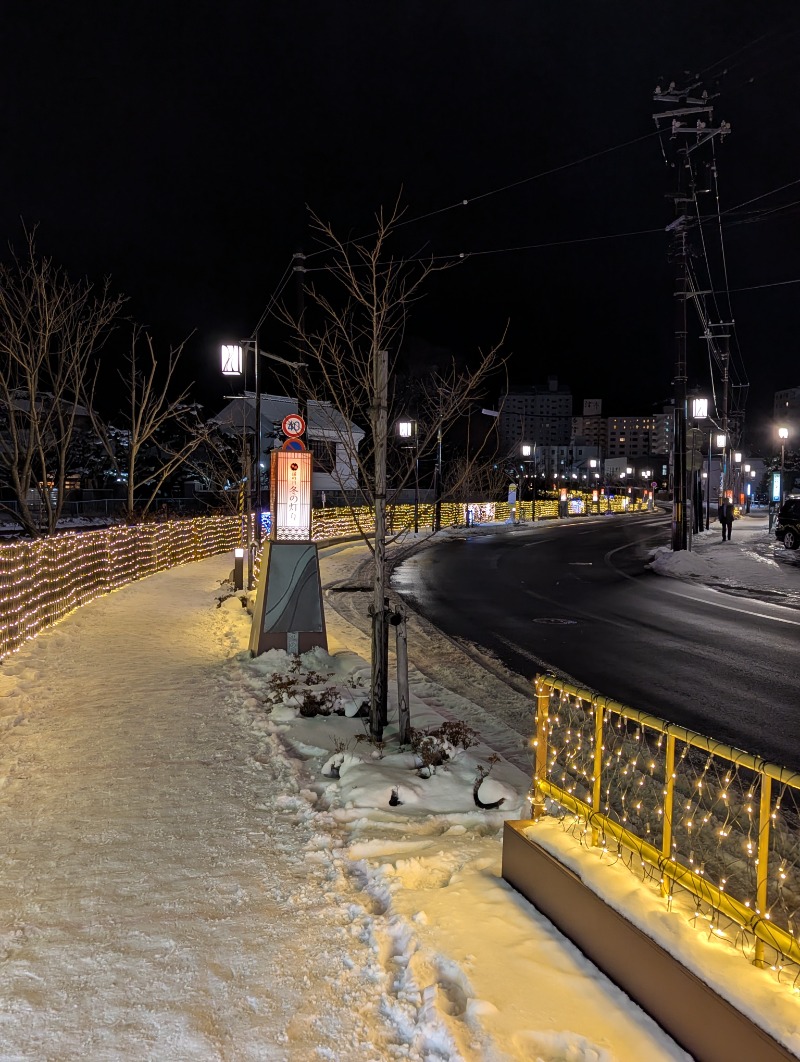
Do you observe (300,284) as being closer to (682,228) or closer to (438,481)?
(682,228)

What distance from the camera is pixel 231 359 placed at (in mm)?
19359

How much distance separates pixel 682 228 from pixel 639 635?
16.2 metres

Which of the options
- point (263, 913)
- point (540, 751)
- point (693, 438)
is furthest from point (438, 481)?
point (263, 913)

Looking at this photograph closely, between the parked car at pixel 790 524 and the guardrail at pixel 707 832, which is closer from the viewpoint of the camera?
the guardrail at pixel 707 832

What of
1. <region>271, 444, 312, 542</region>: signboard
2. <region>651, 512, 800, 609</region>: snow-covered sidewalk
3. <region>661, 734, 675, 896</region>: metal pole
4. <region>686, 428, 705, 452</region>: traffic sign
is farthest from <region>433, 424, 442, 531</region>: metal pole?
<region>686, 428, 705, 452</region>: traffic sign

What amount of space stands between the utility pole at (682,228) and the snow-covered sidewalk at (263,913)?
20.0m

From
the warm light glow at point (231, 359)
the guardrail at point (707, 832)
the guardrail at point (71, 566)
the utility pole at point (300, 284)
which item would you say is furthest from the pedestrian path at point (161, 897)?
the warm light glow at point (231, 359)

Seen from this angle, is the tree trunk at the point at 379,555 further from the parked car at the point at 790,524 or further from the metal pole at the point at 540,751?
the parked car at the point at 790,524

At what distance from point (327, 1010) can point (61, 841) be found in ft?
7.77

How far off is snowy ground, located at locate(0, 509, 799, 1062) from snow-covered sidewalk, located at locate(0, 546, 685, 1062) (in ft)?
0.04

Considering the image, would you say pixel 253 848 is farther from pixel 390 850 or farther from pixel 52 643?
pixel 52 643

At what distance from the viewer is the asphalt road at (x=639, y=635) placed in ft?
26.9

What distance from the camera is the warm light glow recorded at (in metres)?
19.3

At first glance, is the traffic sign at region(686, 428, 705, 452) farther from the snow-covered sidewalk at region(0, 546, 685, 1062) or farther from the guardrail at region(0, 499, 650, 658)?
the snow-covered sidewalk at region(0, 546, 685, 1062)
